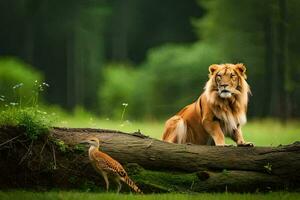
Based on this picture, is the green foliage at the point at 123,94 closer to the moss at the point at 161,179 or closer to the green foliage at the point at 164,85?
the green foliage at the point at 164,85

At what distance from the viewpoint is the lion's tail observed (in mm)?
11711

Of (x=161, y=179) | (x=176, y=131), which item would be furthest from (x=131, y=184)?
(x=176, y=131)

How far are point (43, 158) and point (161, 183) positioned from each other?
1.53 metres

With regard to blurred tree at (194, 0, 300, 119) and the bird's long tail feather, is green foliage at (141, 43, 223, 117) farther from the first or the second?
the bird's long tail feather

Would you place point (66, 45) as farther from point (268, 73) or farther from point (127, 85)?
point (268, 73)

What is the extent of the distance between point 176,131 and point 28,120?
2642 millimetres

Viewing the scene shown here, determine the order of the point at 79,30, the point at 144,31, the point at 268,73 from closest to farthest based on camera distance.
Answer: the point at 268,73 < the point at 79,30 < the point at 144,31

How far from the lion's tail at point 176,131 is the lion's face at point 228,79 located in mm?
888

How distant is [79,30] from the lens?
51.5 meters

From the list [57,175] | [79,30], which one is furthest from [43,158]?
[79,30]

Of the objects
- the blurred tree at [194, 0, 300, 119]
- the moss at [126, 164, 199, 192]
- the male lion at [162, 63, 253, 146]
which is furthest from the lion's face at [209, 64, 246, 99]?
the blurred tree at [194, 0, 300, 119]

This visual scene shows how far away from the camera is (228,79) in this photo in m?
11.1

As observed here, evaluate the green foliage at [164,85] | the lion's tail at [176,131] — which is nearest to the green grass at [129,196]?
the lion's tail at [176,131]

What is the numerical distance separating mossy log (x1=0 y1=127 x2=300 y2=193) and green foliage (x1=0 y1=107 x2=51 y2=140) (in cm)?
10
